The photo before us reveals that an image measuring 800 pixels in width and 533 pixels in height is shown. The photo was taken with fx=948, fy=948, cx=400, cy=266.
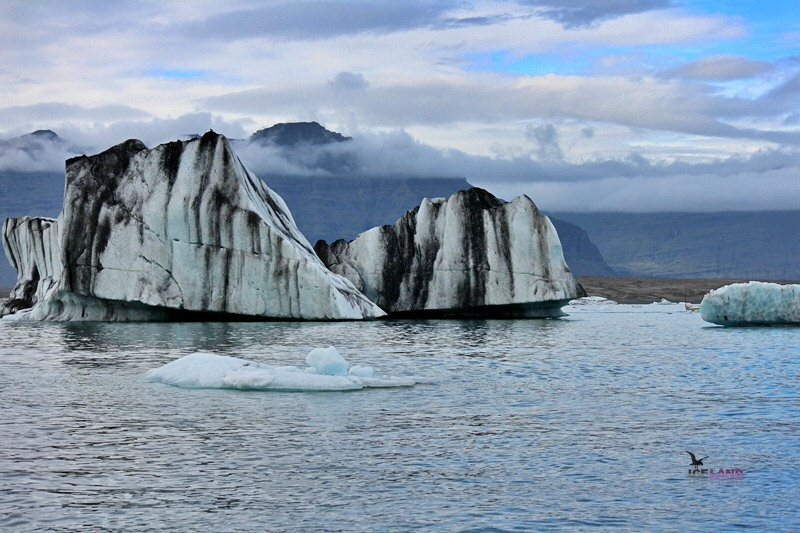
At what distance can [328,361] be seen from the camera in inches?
886

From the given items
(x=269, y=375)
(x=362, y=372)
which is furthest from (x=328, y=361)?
(x=269, y=375)

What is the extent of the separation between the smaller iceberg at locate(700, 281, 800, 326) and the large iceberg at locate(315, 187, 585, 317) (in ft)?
24.0

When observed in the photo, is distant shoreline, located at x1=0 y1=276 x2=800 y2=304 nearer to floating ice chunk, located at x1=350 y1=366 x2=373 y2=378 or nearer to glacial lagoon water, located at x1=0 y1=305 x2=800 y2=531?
glacial lagoon water, located at x1=0 y1=305 x2=800 y2=531

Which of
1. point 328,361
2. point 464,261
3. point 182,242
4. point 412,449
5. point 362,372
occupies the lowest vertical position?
point 412,449

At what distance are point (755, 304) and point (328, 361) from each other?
112ft

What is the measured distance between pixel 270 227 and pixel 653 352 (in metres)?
19.5

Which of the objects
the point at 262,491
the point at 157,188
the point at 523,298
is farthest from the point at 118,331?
the point at 262,491

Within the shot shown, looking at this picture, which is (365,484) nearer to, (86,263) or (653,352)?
(653,352)

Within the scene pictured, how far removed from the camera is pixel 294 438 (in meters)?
15.9

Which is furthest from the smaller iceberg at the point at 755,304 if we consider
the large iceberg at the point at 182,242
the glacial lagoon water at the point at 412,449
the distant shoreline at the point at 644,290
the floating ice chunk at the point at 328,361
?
the distant shoreline at the point at 644,290

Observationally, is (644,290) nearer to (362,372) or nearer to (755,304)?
(755,304)

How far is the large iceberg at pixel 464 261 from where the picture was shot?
51.6m

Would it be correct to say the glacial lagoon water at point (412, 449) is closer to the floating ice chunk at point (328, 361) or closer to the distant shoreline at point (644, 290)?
the floating ice chunk at point (328, 361)

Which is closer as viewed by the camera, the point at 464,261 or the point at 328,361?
the point at 328,361
